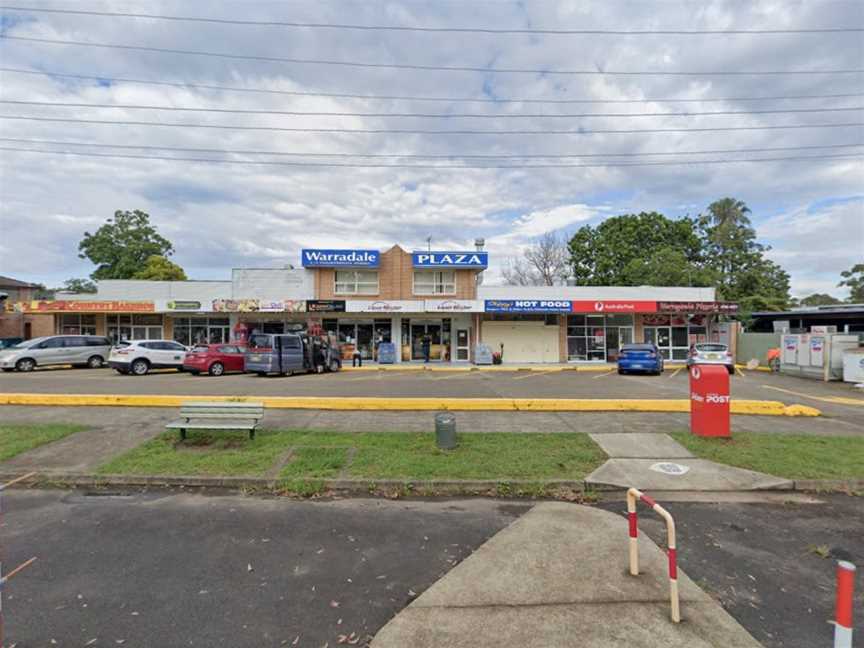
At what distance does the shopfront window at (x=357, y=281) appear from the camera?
28.3m

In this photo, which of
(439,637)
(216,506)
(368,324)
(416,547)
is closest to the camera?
(439,637)

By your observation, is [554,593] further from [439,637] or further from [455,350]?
[455,350]

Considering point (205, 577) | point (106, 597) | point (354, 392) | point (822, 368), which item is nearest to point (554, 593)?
point (205, 577)

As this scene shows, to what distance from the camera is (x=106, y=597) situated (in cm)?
369

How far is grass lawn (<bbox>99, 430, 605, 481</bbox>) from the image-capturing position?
6500 mm

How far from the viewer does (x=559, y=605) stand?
3.58m

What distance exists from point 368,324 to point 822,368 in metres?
22.2

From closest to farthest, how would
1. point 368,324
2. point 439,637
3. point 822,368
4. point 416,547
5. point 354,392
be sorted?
point 439,637, point 416,547, point 354,392, point 822,368, point 368,324

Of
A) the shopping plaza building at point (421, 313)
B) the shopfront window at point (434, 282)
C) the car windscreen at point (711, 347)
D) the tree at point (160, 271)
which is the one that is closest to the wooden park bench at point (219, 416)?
the shopping plaza building at point (421, 313)

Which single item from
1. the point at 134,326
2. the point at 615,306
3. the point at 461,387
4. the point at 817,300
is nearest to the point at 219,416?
the point at 461,387

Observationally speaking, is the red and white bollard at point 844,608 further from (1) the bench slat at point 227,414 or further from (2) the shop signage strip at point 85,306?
(2) the shop signage strip at point 85,306

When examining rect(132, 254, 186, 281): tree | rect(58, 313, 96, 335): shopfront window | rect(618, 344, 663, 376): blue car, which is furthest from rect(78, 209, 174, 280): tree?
rect(618, 344, 663, 376): blue car

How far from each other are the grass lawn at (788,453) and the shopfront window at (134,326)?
2923cm

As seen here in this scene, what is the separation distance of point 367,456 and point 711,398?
636 centimetres
